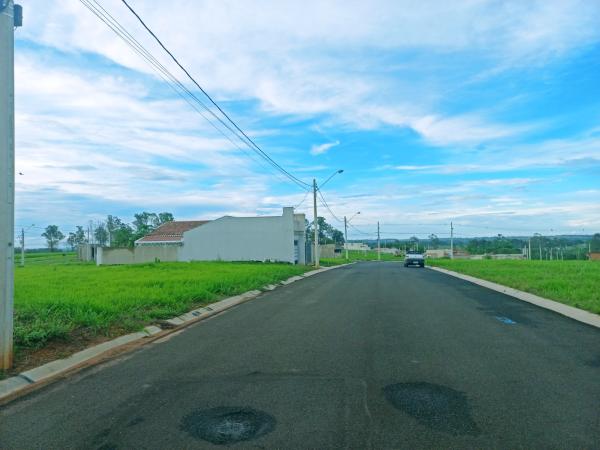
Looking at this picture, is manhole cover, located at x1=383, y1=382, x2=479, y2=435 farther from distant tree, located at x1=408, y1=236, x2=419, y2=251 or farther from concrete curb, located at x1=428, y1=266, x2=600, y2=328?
distant tree, located at x1=408, y1=236, x2=419, y2=251

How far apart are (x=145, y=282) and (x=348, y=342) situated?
11.3 meters

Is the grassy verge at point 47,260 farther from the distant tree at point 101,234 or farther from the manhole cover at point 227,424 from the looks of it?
the manhole cover at point 227,424

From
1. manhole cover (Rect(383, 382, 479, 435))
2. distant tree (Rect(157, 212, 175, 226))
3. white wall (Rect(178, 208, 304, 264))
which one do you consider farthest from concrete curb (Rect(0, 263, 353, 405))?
distant tree (Rect(157, 212, 175, 226))

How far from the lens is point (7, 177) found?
22.1ft

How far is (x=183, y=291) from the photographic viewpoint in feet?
50.3

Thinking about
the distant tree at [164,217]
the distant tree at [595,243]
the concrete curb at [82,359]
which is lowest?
the concrete curb at [82,359]

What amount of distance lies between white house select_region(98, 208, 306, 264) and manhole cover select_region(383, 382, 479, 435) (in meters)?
43.0

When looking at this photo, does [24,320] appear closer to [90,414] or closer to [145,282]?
[90,414]

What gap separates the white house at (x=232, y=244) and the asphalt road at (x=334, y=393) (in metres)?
38.9

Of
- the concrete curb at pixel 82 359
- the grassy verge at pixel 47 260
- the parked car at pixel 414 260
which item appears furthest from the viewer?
the grassy verge at pixel 47 260

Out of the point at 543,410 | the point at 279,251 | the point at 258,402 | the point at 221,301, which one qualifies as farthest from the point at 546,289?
the point at 279,251

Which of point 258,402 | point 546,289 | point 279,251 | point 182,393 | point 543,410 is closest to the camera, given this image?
point 543,410

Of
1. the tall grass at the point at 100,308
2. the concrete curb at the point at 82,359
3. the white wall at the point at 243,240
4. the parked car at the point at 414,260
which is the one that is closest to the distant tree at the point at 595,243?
the parked car at the point at 414,260

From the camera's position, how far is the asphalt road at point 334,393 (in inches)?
175
